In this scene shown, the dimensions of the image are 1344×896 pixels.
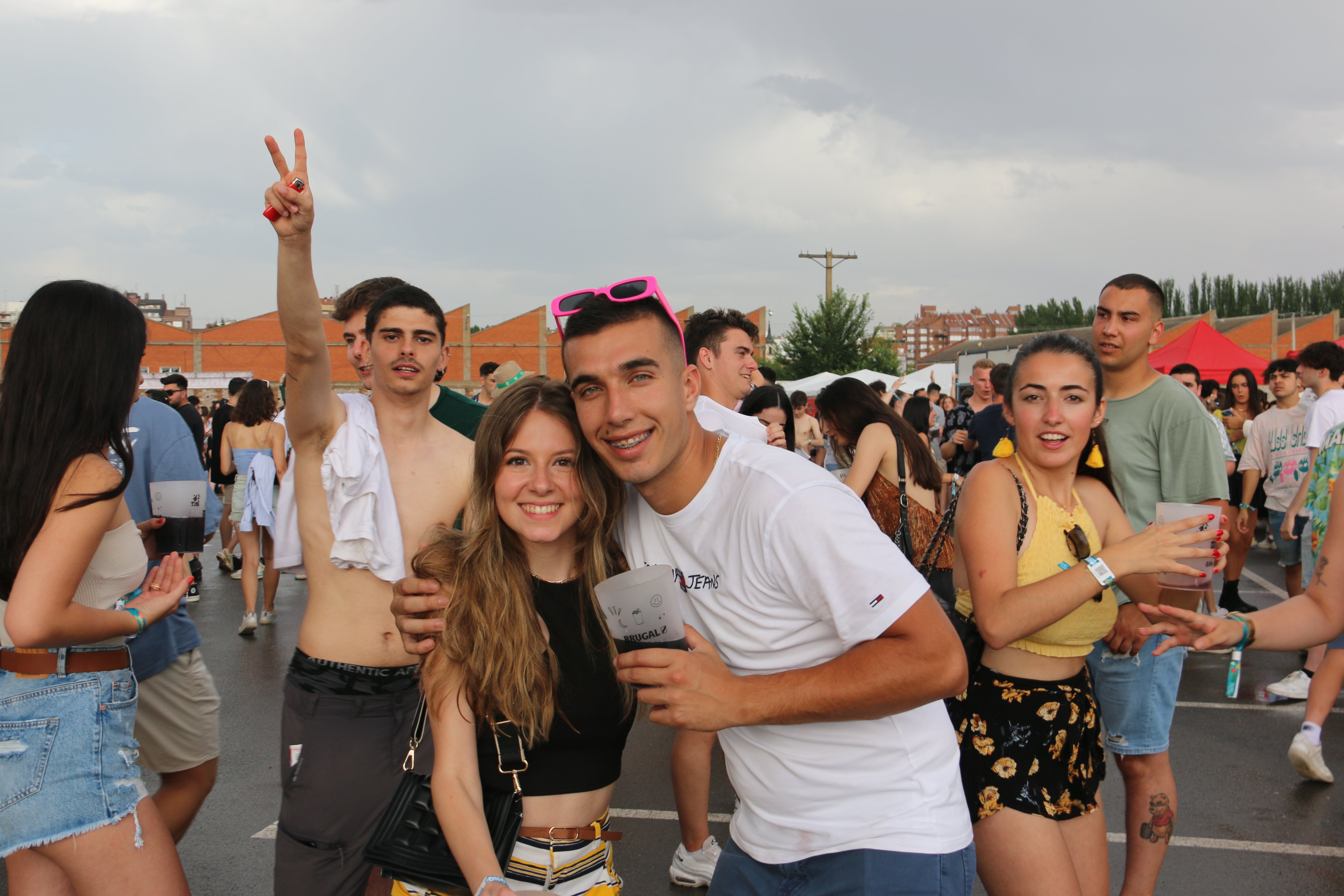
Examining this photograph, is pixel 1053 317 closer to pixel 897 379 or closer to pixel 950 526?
pixel 897 379

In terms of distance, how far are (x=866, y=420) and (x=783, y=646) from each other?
3.51 m

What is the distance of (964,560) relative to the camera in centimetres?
253

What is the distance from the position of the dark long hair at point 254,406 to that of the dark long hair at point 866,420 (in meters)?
6.01

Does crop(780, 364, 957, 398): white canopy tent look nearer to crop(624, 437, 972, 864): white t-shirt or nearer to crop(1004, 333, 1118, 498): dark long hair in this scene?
crop(1004, 333, 1118, 498): dark long hair

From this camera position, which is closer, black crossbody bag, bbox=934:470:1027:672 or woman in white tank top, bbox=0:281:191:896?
woman in white tank top, bbox=0:281:191:896

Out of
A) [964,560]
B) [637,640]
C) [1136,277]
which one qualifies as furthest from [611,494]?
[1136,277]

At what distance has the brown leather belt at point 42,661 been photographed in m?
2.20

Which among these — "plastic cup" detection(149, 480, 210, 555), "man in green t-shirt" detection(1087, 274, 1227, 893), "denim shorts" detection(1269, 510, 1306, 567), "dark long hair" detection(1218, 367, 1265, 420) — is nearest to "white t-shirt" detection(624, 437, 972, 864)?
"man in green t-shirt" detection(1087, 274, 1227, 893)

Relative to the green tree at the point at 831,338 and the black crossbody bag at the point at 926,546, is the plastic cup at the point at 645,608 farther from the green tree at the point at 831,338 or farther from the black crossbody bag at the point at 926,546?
the green tree at the point at 831,338

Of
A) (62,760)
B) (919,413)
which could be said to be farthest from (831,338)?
(62,760)

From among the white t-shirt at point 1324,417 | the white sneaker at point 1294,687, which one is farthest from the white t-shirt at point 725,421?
the white t-shirt at point 1324,417

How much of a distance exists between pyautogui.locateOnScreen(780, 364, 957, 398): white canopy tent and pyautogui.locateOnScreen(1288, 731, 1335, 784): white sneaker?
9831 mm

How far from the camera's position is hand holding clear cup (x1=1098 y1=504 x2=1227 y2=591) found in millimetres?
2246

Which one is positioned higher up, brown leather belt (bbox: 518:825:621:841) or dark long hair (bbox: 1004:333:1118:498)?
dark long hair (bbox: 1004:333:1118:498)
